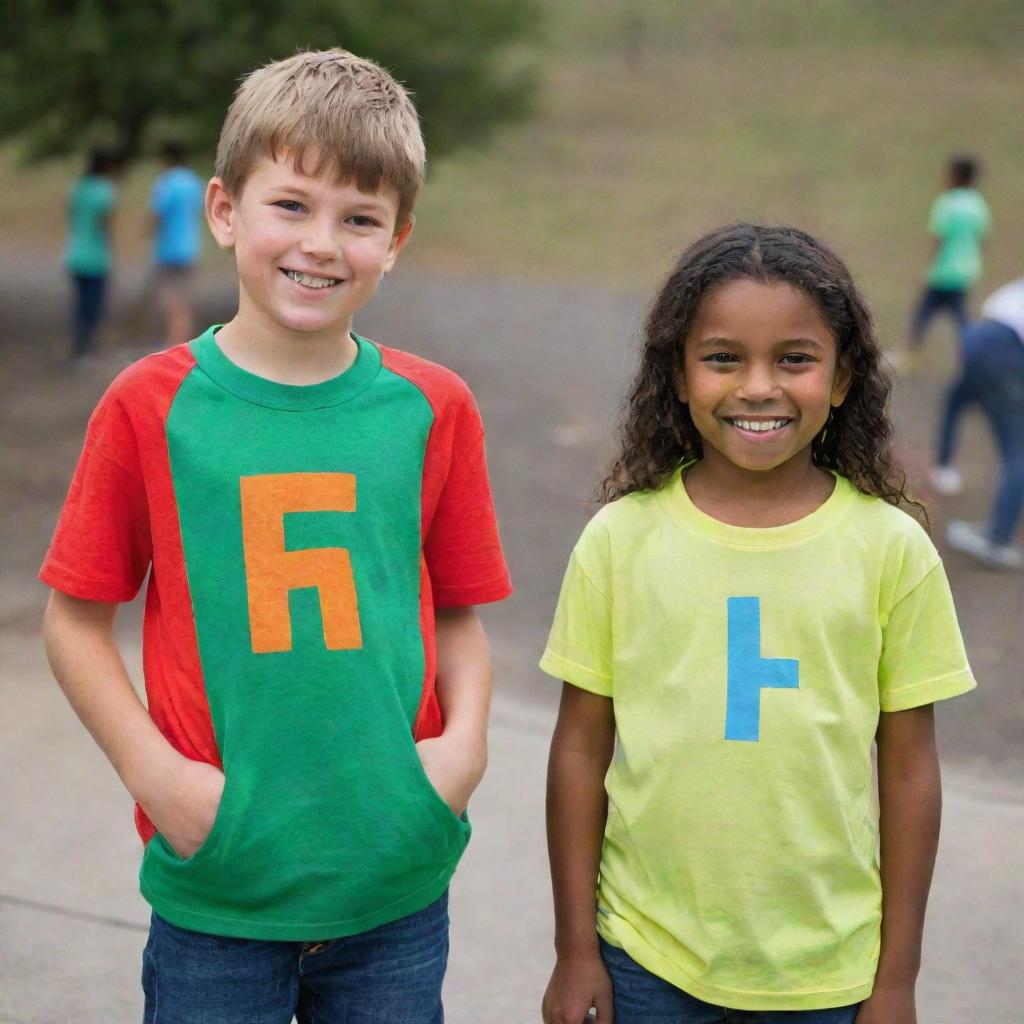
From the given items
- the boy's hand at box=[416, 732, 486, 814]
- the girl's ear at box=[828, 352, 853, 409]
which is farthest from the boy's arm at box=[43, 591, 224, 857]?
the girl's ear at box=[828, 352, 853, 409]

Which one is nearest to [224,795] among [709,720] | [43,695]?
[709,720]

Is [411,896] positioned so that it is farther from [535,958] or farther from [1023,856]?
[1023,856]

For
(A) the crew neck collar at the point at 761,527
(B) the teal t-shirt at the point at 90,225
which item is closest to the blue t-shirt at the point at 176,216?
(B) the teal t-shirt at the point at 90,225

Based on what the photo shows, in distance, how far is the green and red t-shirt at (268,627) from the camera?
179 cm

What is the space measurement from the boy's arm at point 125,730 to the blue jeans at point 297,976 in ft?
0.52

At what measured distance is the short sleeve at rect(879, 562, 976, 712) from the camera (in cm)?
191

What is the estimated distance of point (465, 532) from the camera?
2006 millimetres

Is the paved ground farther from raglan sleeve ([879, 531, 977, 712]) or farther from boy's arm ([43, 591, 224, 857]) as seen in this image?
boy's arm ([43, 591, 224, 857])

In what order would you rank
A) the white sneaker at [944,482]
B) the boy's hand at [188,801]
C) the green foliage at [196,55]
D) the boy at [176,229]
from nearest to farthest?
the boy's hand at [188,801] → the white sneaker at [944,482] → the green foliage at [196,55] → the boy at [176,229]

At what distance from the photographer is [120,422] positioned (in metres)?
1.81

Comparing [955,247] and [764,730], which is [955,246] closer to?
[955,247]

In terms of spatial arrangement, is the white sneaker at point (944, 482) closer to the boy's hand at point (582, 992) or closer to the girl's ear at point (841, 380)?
the girl's ear at point (841, 380)

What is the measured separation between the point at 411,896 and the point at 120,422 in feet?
2.33

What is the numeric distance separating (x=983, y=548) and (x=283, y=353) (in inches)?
227
